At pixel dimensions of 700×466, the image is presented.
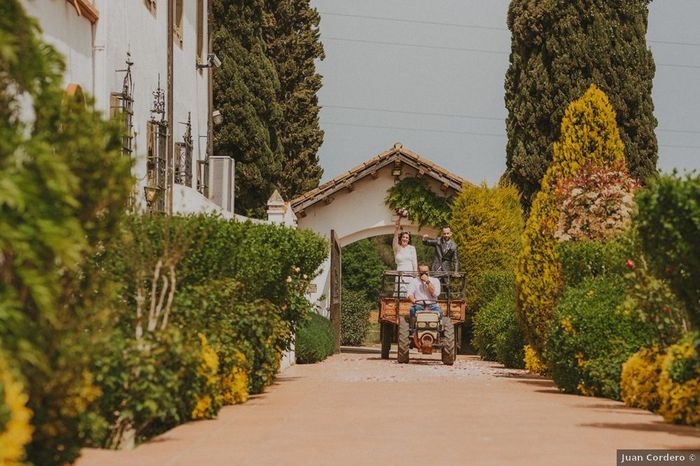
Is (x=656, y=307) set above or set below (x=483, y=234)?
below

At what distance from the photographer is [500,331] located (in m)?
23.8

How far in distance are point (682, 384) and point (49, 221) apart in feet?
22.4

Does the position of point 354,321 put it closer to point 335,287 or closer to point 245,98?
point 245,98

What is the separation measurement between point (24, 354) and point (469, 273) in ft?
79.0

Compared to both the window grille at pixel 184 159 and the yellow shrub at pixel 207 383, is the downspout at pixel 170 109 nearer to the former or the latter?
the window grille at pixel 184 159

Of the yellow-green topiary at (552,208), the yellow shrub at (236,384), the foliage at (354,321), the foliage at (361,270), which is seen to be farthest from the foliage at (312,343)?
the foliage at (361,270)

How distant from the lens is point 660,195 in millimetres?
9789

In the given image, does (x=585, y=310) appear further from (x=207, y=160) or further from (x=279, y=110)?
(x=279, y=110)

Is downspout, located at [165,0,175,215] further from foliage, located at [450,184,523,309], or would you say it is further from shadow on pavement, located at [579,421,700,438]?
shadow on pavement, located at [579,421,700,438]

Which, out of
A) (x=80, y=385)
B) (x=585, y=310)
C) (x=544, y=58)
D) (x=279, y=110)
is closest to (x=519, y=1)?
(x=544, y=58)

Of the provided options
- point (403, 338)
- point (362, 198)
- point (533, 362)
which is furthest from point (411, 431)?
point (362, 198)

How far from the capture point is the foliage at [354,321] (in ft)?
151

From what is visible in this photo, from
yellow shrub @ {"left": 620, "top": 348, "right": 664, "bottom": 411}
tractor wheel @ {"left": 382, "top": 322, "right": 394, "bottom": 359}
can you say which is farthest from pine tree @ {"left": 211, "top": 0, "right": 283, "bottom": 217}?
yellow shrub @ {"left": 620, "top": 348, "right": 664, "bottom": 411}

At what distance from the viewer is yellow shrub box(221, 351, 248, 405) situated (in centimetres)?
1259
